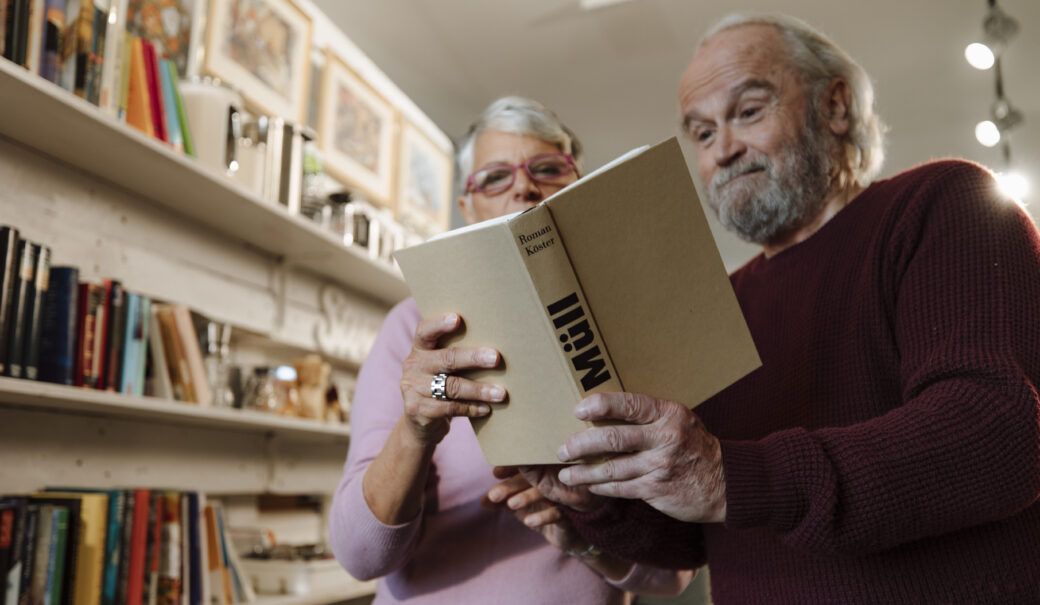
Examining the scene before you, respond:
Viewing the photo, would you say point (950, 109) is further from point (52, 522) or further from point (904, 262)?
point (52, 522)

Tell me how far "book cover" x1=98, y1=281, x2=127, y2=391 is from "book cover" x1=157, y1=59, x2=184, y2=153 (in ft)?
1.19

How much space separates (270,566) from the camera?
6.52 feet

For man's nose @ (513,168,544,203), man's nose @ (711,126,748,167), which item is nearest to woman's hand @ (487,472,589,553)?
man's nose @ (513,168,544,203)

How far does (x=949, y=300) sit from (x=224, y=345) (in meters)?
1.64

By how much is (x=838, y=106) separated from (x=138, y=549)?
155 cm

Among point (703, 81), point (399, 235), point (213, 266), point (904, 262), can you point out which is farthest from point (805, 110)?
point (399, 235)

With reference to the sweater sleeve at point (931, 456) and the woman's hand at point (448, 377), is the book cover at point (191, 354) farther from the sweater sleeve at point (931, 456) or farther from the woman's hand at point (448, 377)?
the sweater sleeve at point (931, 456)

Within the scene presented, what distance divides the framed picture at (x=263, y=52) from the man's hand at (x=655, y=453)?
5.90 ft

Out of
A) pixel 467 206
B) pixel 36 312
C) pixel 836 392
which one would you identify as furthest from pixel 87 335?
pixel 836 392

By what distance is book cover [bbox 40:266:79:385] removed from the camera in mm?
1381

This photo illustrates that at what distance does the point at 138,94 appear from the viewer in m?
1.62

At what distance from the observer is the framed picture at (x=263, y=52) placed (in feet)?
6.91

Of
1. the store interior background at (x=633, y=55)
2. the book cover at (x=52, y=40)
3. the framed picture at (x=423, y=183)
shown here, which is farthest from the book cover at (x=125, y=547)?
the store interior background at (x=633, y=55)

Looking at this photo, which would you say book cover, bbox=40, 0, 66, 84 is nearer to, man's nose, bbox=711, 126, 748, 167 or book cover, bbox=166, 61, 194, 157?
book cover, bbox=166, 61, 194, 157
